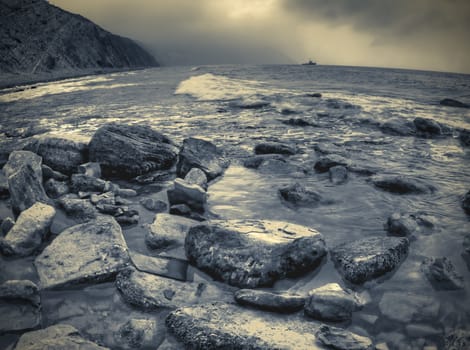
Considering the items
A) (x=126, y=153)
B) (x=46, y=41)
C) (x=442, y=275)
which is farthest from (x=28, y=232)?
(x=46, y=41)

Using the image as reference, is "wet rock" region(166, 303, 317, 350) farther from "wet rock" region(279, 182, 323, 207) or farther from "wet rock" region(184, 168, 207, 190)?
"wet rock" region(184, 168, 207, 190)

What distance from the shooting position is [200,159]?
4.86m

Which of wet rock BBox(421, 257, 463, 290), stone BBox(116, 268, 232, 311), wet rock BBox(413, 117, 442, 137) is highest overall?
wet rock BBox(413, 117, 442, 137)

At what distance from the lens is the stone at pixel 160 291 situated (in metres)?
2.21

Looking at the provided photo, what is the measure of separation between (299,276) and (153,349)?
122 centimetres

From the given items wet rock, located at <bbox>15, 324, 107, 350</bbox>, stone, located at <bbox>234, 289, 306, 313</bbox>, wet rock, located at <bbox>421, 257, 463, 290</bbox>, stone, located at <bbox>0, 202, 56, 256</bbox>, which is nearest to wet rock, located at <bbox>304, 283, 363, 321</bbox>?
stone, located at <bbox>234, 289, 306, 313</bbox>

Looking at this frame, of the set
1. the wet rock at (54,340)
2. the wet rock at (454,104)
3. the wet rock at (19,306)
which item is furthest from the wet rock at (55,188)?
the wet rock at (454,104)

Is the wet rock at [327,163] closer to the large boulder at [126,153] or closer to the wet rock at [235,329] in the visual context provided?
the large boulder at [126,153]

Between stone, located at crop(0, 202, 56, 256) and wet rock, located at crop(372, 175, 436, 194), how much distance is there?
4021mm

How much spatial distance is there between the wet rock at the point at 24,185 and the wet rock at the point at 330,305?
10.2ft

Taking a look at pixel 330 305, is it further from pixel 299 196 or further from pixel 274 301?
pixel 299 196

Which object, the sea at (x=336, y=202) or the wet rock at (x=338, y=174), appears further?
the wet rock at (x=338, y=174)

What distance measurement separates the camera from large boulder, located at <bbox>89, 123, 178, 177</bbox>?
15.7 feet

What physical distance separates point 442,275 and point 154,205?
2901mm
